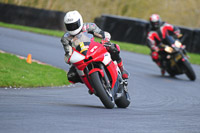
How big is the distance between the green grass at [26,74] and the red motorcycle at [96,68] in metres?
3.04

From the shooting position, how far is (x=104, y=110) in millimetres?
8117

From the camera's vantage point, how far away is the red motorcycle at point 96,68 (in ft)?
26.3

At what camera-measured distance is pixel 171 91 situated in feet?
41.3

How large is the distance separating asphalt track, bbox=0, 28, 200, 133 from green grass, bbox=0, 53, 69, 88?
39 cm

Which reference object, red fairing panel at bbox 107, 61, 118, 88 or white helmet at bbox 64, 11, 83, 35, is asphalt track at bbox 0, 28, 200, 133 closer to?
red fairing panel at bbox 107, 61, 118, 88

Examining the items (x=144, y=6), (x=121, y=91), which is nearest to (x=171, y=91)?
(x=121, y=91)

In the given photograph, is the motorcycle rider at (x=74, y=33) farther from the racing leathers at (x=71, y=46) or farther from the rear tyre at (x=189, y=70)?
the rear tyre at (x=189, y=70)

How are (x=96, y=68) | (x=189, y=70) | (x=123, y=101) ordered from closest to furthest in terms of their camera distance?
1. (x=96, y=68)
2. (x=123, y=101)
3. (x=189, y=70)

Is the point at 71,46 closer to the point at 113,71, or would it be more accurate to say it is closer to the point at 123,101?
the point at 113,71

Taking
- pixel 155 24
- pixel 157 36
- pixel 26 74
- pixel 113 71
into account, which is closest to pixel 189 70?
pixel 157 36

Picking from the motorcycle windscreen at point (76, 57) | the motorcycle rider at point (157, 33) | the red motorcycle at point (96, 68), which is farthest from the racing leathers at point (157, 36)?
the motorcycle windscreen at point (76, 57)

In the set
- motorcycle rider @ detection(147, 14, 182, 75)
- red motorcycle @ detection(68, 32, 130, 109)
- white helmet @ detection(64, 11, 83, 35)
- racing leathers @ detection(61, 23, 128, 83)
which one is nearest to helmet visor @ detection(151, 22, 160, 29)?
motorcycle rider @ detection(147, 14, 182, 75)

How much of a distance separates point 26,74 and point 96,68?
450 cm

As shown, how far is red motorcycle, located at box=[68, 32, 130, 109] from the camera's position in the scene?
802 cm
